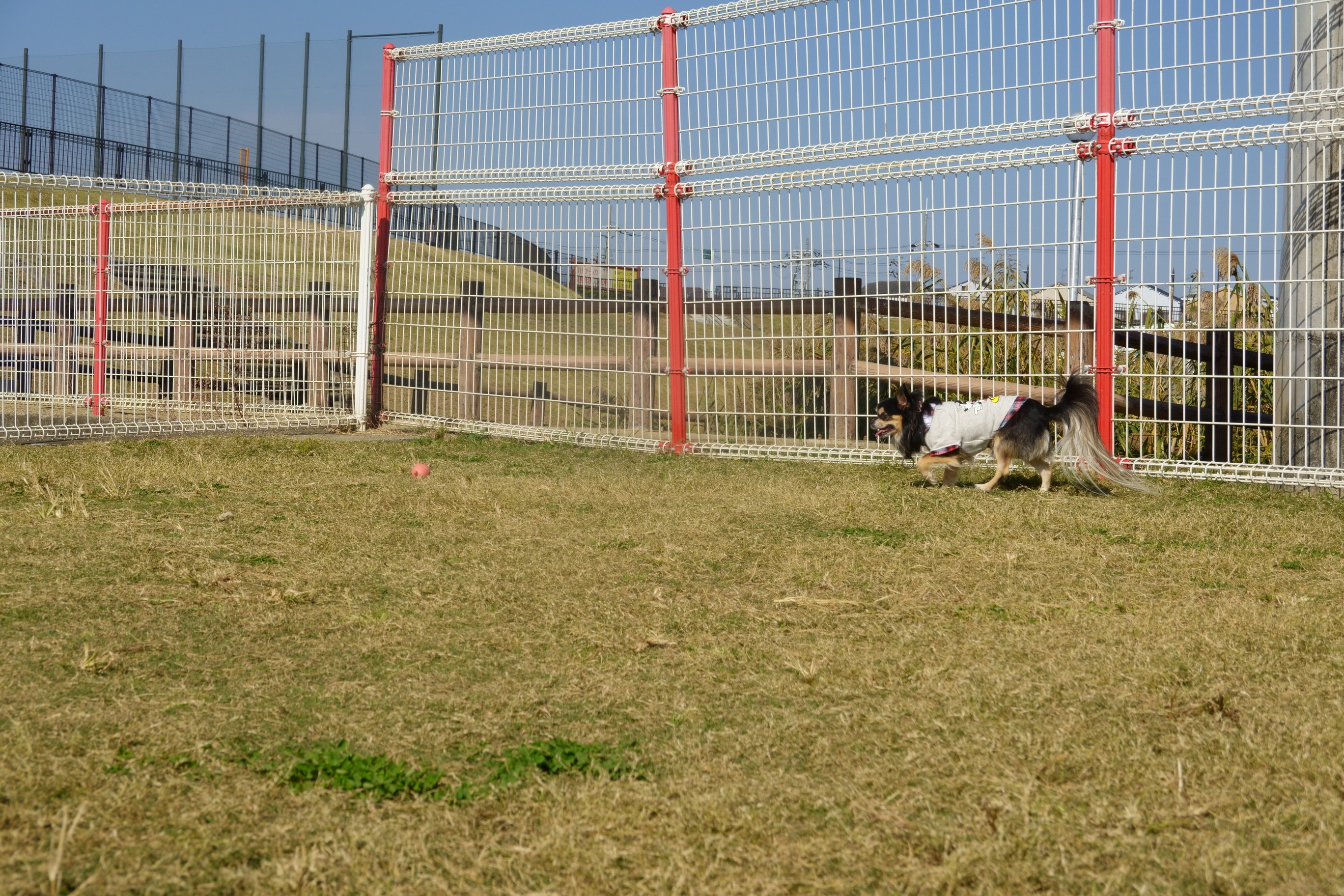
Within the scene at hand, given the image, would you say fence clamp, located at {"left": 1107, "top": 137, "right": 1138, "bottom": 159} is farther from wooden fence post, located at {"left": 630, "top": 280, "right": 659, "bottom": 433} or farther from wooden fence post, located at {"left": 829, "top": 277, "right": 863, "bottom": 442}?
wooden fence post, located at {"left": 630, "top": 280, "right": 659, "bottom": 433}

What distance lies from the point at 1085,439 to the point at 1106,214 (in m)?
1.33

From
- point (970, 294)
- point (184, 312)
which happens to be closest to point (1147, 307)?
point (970, 294)

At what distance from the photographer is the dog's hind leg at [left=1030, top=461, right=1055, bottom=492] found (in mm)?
6285

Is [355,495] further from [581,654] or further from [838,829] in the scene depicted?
[838,829]

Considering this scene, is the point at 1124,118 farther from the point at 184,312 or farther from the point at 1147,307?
the point at 184,312

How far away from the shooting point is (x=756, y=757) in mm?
2340

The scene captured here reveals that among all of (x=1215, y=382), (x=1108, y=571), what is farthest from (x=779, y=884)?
(x=1215, y=382)

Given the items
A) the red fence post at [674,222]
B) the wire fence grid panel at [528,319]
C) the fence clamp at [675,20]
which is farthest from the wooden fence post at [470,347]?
the fence clamp at [675,20]

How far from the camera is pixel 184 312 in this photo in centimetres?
904

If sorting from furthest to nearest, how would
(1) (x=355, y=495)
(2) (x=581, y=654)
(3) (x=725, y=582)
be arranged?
(1) (x=355, y=495) < (3) (x=725, y=582) < (2) (x=581, y=654)

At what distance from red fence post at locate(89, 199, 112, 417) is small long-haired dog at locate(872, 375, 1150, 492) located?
6302 millimetres

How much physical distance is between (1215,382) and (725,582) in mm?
3717

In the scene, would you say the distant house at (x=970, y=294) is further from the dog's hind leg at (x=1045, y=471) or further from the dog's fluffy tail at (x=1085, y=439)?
the dog's hind leg at (x=1045, y=471)

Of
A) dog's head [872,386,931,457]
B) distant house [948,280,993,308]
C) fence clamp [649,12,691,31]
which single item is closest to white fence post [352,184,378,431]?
fence clamp [649,12,691,31]
